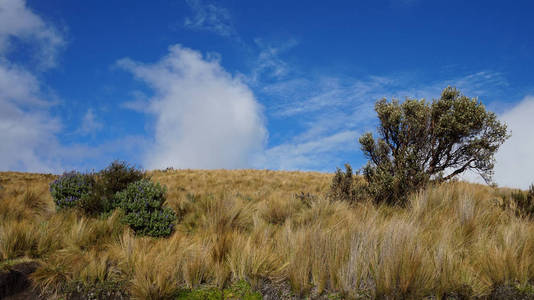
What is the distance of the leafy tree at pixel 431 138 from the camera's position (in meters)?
11.3

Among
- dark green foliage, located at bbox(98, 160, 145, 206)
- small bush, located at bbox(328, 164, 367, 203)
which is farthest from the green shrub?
small bush, located at bbox(328, 164, 367, 203)

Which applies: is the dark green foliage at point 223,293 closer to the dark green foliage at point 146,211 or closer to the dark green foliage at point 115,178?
the dark green foliage at point 146,211

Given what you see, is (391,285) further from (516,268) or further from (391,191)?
(391,191)

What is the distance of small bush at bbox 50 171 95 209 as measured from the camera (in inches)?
374

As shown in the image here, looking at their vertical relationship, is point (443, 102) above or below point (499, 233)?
above

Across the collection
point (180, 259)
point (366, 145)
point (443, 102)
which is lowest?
point (180, 259)

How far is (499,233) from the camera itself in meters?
5.51

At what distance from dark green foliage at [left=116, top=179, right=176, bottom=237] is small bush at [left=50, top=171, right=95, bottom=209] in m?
2.36

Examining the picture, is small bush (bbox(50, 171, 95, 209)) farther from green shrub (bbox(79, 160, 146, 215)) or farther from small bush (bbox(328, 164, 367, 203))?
small bush (bbox(328, 164, 367, 203))

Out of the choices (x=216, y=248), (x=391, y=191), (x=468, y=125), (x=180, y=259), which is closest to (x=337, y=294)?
(x=216, y=248)

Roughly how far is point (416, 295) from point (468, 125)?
37.5 feet

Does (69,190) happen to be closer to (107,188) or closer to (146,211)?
(107,188)

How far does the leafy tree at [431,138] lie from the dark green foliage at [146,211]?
7.10m

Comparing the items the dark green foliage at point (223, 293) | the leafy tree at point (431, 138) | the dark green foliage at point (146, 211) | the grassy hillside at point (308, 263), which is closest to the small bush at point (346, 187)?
the leafy tree at point (431, 138)
